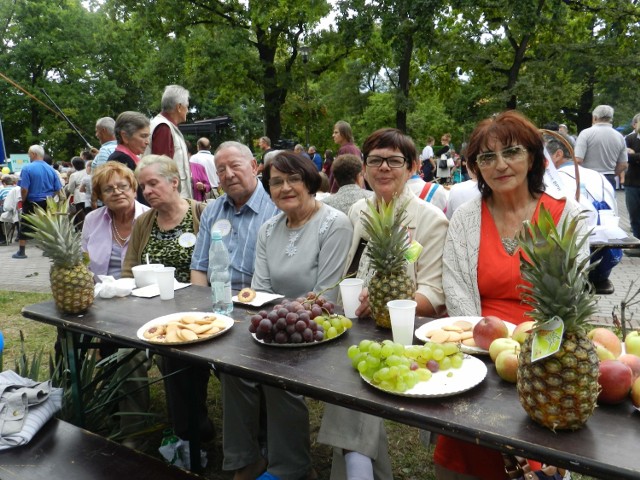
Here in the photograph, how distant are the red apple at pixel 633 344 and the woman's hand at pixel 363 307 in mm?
1035

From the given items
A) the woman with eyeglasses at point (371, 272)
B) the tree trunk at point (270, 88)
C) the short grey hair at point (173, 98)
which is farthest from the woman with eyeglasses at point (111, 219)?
the tree trunk at point (270, 88)

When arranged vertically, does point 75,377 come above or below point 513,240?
below

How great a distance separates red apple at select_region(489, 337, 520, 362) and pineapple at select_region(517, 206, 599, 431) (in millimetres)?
405

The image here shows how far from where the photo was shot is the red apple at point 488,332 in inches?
74.9

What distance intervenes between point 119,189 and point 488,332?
290cm

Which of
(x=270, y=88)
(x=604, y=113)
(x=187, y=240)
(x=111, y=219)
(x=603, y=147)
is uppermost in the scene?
(x=270, y=88)

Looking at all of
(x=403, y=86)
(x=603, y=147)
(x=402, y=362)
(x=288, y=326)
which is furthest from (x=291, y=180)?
(x=403, y=86)

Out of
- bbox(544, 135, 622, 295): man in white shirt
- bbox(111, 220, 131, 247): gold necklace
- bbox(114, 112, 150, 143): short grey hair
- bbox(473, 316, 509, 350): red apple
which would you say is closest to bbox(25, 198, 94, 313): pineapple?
bbox(111, 220, 131, 247): gold necklace

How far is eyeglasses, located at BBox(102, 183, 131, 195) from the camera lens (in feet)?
12.4

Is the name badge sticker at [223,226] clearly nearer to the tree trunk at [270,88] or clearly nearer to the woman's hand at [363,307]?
the woman's hand at [363,307]

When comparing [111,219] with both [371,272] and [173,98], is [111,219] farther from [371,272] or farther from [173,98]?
[371,272]

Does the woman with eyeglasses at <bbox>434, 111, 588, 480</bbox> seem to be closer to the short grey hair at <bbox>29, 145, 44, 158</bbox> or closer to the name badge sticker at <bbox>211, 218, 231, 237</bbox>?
the name badge sticker at <bbox>211, 218, 231, 237</bbox>

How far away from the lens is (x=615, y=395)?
1.50 metres

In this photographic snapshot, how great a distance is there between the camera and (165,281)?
2.96m
